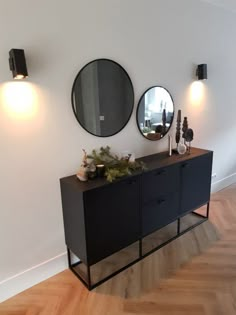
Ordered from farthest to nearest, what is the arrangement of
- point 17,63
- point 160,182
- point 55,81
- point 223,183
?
1. point 223,183
2. point 160,182
3. point 55,81
4. point 17,63

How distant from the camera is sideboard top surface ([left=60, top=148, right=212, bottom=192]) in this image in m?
1.88

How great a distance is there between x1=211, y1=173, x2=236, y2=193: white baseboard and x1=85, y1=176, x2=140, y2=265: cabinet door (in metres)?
1.95

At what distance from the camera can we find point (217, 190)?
12.3 feet

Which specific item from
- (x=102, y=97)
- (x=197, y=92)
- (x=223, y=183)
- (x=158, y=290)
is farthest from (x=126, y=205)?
(x=223, y=183)

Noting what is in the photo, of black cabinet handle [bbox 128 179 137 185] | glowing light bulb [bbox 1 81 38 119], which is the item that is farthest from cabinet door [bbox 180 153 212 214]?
glowing light bulb [bbox 1 81 38 119]

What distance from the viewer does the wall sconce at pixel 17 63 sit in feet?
5.18

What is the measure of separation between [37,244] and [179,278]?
1.23 metres

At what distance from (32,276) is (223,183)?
302 cm

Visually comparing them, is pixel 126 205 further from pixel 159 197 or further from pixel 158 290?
pixel 158 290

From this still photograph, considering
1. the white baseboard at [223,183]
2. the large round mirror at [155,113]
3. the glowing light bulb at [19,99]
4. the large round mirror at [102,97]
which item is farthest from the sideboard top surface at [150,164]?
the white baseboard at [223,183]

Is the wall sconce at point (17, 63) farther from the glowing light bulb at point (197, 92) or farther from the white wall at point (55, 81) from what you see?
the glowing light bulb at point (197, 92)

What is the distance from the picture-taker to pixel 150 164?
2.37 metres

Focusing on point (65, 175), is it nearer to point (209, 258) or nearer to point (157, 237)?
point (157, 237)

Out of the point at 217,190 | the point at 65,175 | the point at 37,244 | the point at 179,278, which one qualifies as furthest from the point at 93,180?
the point at 217,190
